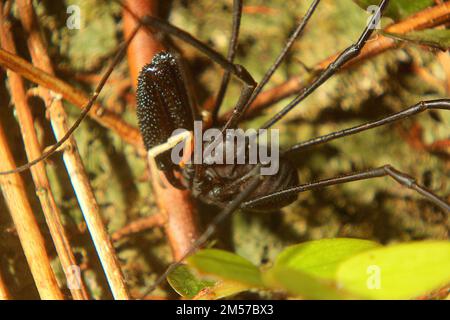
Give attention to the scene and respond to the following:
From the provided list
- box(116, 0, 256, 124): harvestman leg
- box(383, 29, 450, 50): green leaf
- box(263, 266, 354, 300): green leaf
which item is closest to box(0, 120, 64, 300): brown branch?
box(116, 0, 256, 124): harvestman leg

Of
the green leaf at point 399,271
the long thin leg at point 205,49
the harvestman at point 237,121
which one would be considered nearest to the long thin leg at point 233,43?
the harvestman at point 237,121

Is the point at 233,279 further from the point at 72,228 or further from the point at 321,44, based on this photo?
the point at 321,44

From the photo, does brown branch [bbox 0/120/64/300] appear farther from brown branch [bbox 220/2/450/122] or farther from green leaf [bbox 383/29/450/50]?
green leaf [bbox 383/29/450/50]

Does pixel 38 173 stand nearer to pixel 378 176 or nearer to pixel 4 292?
pixel 4 292

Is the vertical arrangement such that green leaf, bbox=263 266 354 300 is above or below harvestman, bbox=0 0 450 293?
below
